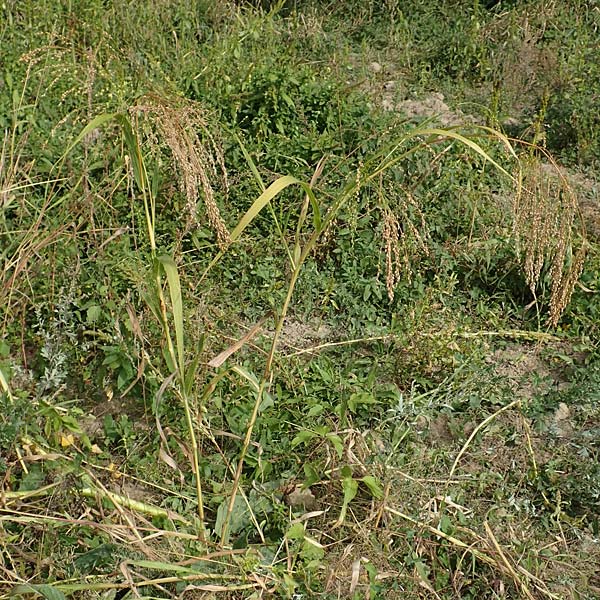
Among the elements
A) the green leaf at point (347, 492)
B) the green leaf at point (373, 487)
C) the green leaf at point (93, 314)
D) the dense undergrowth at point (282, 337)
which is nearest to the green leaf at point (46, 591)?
the dense undergrowth at point (282, 337)

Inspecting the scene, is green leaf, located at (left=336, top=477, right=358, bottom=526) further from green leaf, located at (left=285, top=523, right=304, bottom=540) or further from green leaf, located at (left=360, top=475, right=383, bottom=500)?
green leaf, located at (left=285, top=523, right=304, bottom=540)

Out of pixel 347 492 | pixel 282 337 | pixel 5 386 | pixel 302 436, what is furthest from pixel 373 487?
pixel 5 386

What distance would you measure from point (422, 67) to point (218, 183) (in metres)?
2.03

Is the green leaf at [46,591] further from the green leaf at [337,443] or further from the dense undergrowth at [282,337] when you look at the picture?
the green leaf at [337,443]

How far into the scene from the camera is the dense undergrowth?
9.30ft

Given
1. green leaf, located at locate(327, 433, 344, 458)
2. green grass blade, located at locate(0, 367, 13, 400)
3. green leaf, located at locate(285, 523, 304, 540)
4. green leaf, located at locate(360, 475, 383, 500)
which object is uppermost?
green leaf, located at locate(327, 433, 344, 458)

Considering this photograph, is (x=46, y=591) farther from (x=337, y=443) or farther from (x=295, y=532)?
(x=337, y=443)

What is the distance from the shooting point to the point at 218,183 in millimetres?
4688

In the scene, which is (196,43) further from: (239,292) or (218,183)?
(239,292)

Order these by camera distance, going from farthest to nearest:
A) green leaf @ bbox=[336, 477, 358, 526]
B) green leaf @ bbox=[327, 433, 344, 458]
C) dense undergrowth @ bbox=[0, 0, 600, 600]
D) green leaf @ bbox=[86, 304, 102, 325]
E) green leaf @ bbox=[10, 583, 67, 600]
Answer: green leaf @ bbox=[86, 304, 102, 325] < green leaf @ bbox=[327, 433, 344, 458] < green leaf @ bbox=[336, 477, 358, 526] < dense undergrowth @ bbox=[0, 0, 600, 600] < green leaf @ bbox=[10, 583, 67, 600]

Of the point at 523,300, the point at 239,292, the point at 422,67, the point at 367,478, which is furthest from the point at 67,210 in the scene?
the point at 422,67

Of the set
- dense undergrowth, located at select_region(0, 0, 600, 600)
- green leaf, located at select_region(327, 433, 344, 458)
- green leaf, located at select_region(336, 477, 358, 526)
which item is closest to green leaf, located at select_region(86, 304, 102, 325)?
dense undergrowth, located at select_region(0, 0, 600, 600)

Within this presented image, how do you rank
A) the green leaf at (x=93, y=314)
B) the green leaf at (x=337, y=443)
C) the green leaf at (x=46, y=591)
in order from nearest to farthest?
1. the green leaf at (x=46, y=591)
2. the green leaf at (x=337, y=443)
3. the green leaf at (x=93, y=314)

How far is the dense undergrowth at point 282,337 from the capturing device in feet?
9.30
